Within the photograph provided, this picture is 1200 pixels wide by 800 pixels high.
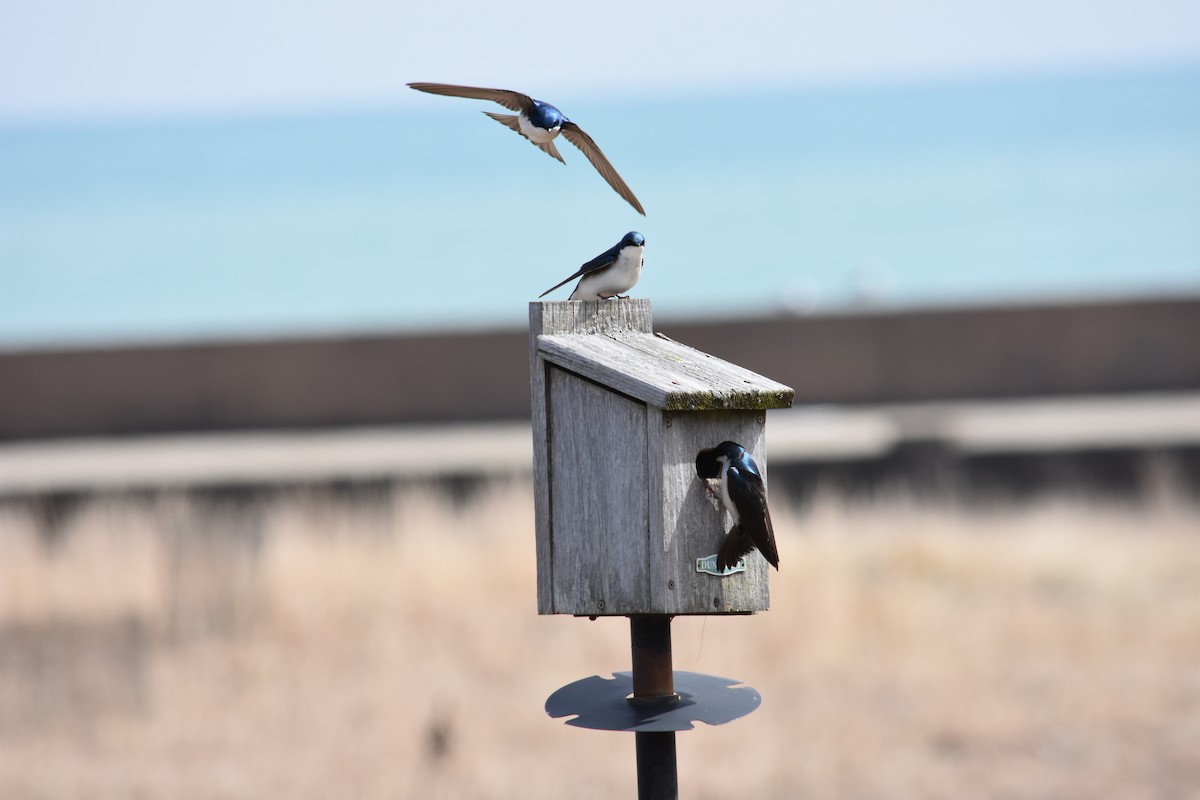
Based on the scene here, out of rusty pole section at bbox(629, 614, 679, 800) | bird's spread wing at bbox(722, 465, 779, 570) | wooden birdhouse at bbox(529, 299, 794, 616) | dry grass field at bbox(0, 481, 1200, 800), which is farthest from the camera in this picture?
dry grass field at bbox(0, 481, 1200, 800)

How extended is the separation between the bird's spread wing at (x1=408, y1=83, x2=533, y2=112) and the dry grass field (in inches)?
135

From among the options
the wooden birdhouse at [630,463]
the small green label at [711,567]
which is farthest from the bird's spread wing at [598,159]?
the small green label at [711,567]

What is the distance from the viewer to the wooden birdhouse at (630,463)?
312 centimetres

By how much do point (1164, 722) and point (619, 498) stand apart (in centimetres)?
438

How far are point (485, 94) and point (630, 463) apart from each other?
0.82 m

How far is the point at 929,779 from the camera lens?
6.20 m

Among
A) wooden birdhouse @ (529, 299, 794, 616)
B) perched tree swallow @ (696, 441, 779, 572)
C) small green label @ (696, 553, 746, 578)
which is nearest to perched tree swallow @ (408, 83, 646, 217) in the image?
wooden birdhouse @ (529, 299, 794, 616)

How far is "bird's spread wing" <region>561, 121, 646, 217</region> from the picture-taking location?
325 centimetres

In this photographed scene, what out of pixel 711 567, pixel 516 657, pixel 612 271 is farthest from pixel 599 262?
pixel 516 657

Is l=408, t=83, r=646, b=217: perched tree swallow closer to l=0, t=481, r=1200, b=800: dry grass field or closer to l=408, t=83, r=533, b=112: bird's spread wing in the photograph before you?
l=408, t=83, r=533, b=112: bird's spread wing

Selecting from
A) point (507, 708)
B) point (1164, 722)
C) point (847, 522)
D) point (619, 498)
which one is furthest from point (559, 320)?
point (847, 522)

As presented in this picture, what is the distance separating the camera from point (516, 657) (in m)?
7.60

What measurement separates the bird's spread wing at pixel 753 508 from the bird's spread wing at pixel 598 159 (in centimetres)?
61

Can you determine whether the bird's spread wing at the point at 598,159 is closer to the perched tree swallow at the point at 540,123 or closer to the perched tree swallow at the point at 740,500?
the perched tree swallow at the point at 540,123
